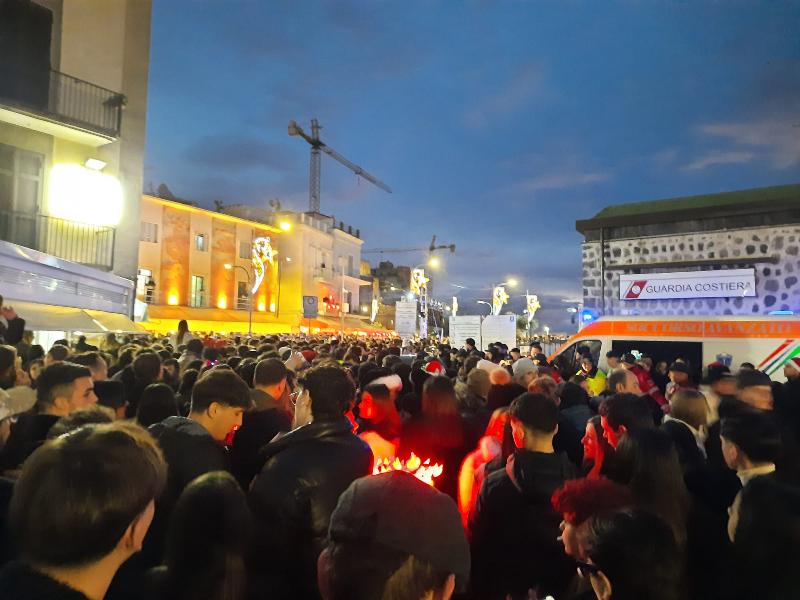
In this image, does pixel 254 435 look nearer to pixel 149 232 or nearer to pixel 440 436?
pixel 440 436

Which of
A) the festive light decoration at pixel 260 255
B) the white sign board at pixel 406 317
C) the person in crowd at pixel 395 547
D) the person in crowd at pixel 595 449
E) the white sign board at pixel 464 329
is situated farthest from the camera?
the festive light decoration at pixel 260 255

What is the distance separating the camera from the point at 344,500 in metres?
1.57

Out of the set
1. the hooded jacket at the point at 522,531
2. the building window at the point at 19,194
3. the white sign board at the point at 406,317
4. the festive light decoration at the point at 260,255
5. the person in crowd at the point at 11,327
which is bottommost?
the hooded jacket at the point at 522,531

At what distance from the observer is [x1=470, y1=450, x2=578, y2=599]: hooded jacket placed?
3098mm

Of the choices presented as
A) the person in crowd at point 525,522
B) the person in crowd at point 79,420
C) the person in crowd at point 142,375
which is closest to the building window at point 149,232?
the person in crowd at point 142,375

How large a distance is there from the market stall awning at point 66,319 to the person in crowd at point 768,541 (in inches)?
454

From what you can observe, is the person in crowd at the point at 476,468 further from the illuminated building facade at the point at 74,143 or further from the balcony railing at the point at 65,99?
the balcony railing at the point at 65,99

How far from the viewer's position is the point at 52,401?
3.86m

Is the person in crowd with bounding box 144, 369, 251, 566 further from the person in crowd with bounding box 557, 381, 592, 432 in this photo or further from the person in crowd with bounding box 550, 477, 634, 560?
the person in crowd with bounding box 557, 381, 592, 432

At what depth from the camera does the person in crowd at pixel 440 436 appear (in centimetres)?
498

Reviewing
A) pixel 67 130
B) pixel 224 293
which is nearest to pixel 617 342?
pixel 67 130

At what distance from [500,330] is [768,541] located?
52.5ft

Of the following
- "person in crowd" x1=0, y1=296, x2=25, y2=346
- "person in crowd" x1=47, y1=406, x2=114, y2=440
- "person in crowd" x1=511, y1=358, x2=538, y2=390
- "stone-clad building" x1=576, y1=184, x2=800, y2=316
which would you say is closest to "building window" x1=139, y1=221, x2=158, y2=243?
"stone-clad building" x1=576, y1=184, x2=800, y2=316

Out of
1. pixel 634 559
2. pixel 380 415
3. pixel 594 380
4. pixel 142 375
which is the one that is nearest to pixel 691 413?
pixel 380 415
